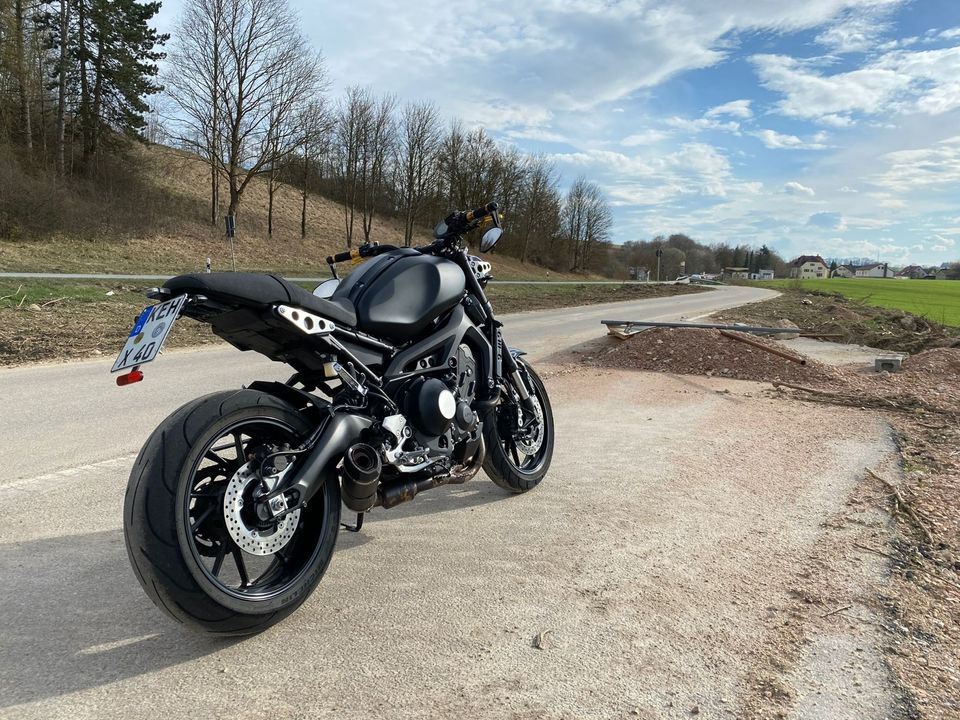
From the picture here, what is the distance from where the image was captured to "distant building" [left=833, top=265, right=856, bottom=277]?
14195cm

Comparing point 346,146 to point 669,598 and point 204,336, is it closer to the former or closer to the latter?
point 204,336

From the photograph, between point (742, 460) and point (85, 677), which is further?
point (742, 460)

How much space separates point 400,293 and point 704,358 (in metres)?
→ 7.09

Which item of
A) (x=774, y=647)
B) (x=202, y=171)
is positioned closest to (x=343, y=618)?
(x=774, y=647)

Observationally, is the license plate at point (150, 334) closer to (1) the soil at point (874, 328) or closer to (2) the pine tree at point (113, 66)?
(1) the soil at point (874, 328)

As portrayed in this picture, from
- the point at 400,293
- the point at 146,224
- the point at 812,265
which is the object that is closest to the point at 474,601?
the point at 400,293

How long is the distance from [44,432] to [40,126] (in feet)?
116

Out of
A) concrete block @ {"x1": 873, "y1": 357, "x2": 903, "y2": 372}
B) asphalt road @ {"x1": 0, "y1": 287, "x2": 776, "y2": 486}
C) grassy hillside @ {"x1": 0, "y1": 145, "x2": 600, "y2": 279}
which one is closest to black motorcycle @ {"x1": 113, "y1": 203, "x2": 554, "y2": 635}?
asphalt road @ {"x1": 0, "y1": 287, "x2": 776, "y2": 486}

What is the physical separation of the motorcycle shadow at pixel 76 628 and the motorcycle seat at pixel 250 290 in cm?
126

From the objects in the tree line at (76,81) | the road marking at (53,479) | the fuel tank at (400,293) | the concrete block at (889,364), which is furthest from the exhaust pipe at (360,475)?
the tree line at (76,81)

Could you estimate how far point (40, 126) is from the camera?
32.6 metres

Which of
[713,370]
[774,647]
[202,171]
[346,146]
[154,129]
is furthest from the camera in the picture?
[346,146]

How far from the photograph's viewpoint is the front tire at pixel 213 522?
211 centimetres

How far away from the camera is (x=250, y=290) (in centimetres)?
240
